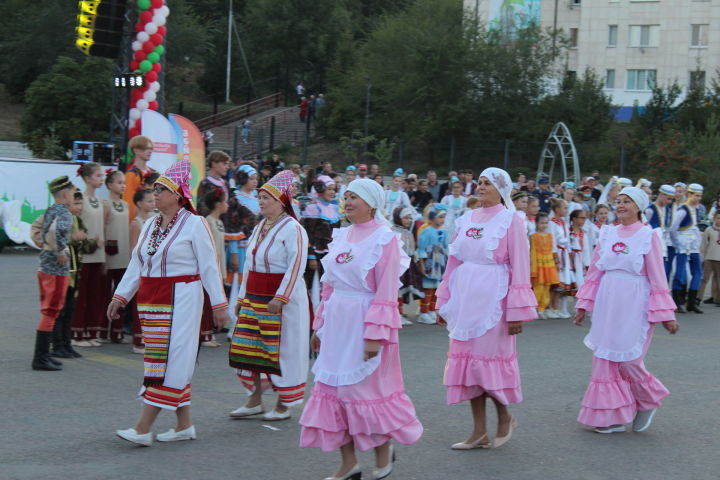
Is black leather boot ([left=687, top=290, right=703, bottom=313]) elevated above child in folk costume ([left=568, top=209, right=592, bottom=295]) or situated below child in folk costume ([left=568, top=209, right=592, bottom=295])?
Answer: below

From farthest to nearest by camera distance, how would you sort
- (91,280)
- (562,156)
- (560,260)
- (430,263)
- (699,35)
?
(699,35)
(562,156)
(560,260)
(430,263)
(91,280)

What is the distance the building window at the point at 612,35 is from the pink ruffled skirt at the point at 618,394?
58.7 meters

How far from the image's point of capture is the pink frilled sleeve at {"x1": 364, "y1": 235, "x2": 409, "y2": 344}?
585cm

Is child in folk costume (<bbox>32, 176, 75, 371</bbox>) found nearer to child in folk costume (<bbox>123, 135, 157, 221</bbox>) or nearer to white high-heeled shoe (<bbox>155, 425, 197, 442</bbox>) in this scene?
child in folk costume (<bbox>123, 135, 157, 221</bbox>)

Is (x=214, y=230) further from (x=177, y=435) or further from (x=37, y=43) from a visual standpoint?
(x=37, y=43)

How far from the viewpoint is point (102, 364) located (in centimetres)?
966

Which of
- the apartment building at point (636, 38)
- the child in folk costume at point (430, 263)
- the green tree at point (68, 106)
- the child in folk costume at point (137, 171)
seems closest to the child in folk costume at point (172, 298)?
the child in folk costume at point (137, 171)

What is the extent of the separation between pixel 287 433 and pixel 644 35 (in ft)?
196

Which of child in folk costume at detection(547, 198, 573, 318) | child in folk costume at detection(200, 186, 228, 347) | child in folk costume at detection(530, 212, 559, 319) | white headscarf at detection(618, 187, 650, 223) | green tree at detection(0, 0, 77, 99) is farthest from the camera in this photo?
green tree at detection(0, 0, 77, 99)

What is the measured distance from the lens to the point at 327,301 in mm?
6188

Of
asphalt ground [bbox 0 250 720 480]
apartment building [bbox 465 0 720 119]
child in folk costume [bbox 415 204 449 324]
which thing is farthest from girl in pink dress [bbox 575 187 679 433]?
apartment building [bbox 465 0 720 119]

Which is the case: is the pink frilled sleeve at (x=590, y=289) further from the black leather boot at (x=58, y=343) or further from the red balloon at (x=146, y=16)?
the red balloon at (x=146, y=16)

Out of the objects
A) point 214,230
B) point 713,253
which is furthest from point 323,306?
point 713,253

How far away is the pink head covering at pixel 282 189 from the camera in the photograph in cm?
759
